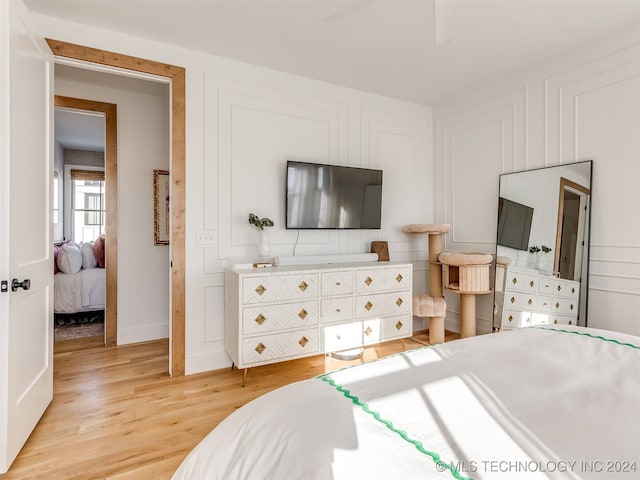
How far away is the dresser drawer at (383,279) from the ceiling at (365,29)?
1.74 m

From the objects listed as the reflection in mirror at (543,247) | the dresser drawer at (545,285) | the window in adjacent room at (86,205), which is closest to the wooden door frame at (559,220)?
the reflection in mirror at (543,247)

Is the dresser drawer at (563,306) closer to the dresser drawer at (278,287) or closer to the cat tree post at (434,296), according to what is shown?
the cat tree post at (434,296)

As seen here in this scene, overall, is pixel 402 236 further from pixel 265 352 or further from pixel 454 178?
pixel 265 352

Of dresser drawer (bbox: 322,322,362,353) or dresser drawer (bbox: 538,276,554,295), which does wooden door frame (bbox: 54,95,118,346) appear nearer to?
dresser drawer (bbox: 322,322,362,353)

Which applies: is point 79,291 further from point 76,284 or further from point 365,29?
point 365,29

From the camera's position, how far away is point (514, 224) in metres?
3.31

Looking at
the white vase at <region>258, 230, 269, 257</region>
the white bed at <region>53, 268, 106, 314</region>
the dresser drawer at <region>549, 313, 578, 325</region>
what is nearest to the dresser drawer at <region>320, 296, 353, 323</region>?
the white vase at <region>258, 230, 269, 257</region>

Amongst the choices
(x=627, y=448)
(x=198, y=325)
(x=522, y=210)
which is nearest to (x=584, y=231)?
(x=522, y=210)

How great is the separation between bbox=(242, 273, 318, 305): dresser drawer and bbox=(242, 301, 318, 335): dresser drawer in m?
0.06

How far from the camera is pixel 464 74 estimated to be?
3.30m

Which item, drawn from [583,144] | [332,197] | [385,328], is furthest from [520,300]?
[332,197]

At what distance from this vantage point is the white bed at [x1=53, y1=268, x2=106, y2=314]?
4160 mm

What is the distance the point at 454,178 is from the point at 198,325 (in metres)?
3.03

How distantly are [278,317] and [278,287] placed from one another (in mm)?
224
